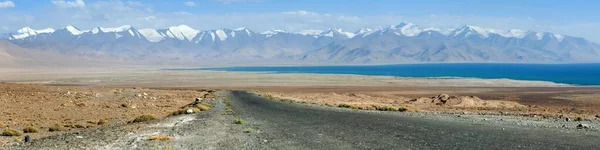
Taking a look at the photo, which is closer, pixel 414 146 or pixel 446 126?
pixel 414 146

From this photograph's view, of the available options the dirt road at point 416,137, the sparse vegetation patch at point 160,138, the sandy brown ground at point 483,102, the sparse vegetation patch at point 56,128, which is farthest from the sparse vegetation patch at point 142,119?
the sandy brown ground at point 483,102

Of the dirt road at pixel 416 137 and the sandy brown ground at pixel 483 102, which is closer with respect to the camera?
the dirt road at pixel 416 137

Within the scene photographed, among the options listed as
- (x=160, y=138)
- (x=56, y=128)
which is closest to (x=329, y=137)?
(x=160, y=138)

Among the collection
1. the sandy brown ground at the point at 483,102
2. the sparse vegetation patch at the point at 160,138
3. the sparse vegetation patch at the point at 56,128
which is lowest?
the sandy brown ground at the point at 483,102

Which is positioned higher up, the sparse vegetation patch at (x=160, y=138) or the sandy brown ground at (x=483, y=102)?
the sparse vegetation patch at (x=160, y=138)

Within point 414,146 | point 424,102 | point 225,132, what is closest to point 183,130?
point 225,132

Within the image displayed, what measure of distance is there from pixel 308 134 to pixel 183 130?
574 cm

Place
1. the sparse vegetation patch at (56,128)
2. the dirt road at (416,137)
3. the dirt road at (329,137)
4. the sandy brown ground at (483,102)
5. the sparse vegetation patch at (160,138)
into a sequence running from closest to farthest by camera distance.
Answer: the dirt road at (416,137) → the dirt road at (329,137) → the sparse vegetation patch at (160,138) → the sparse vegetation patch at (56,128) → the sandy brown ground at (483,102)

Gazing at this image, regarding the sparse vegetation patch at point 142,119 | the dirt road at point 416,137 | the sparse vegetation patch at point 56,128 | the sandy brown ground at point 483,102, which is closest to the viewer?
the dirt road at point 416,137

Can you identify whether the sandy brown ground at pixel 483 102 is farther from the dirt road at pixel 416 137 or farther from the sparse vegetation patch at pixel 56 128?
the sparse vegetation patch at pixel 56 128

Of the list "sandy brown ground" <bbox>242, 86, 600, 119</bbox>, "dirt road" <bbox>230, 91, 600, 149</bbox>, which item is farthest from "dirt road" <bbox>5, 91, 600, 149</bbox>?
"sandy brown ground" <bbox>242, 86, 600, 119</bbox>

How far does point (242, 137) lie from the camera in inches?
926

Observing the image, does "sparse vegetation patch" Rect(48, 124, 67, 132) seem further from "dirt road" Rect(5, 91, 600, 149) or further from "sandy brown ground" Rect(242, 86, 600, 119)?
"sandy brown ground" Rect(242, 86, 600, 119)

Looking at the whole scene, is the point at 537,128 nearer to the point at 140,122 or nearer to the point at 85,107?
the point at 140,122
